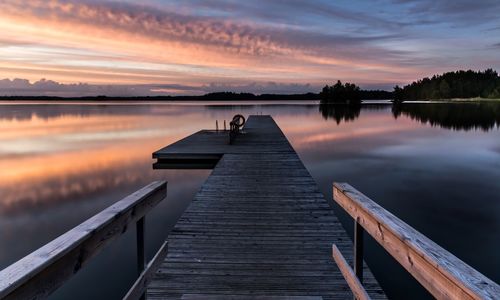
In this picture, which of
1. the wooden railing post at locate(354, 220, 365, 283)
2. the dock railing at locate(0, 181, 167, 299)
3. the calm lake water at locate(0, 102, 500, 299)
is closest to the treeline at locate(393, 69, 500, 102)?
the calm lake water at locate(0, 102, 500, 299)

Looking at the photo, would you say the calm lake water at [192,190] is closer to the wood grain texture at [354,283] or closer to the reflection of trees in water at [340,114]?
the wood grain texture at [354,283]

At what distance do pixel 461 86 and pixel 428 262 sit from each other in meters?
Result: 157

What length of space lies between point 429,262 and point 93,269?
655 cm

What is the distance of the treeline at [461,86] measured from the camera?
416 feet

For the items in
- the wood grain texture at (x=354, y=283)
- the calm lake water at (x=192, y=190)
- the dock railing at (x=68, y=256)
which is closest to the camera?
the dock railing at (x=68, y=256)

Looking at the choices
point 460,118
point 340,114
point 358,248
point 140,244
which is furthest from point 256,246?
point 340,114

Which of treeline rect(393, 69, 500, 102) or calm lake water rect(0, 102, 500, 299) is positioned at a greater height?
treeline rect(393, 69, 500, 102)

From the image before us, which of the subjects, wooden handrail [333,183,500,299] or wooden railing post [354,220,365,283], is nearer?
wooden handrail [333,183,500,299]

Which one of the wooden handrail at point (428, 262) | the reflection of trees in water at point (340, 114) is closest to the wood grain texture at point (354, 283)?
the wooden handrail at point (428, 262)

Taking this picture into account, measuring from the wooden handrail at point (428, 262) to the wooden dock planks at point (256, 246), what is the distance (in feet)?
4.80

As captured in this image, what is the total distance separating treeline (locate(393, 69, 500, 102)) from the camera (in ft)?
416

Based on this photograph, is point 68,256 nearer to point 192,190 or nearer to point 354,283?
point 354,283

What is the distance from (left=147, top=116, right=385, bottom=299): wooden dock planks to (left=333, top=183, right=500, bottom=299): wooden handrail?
4.80ft

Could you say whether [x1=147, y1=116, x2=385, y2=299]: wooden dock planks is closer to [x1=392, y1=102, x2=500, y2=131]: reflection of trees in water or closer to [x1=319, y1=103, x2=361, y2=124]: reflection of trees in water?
[x1=392, y1=102, x2=500, y2=131]: reflection of trees in water
